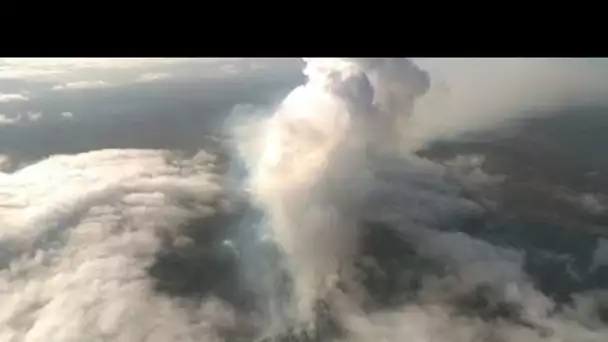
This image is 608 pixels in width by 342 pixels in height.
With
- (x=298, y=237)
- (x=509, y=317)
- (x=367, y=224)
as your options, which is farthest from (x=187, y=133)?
(x=509, y=317)

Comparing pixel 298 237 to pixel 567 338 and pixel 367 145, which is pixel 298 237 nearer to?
pixel 367 145

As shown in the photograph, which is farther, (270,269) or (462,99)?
(462,99)

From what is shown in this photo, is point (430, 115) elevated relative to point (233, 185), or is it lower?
elevated

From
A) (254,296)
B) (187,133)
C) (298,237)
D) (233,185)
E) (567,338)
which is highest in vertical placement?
(187,133)
